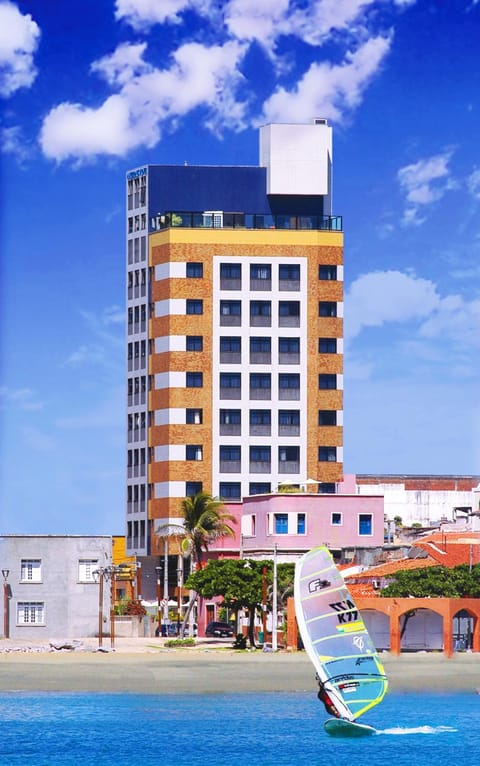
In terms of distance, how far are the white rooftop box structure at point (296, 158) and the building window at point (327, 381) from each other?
17.0 m

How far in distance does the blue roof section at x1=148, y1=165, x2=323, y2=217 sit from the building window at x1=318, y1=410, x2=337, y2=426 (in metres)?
19.0

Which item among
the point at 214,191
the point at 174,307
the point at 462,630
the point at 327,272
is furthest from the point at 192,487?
the point at 462,630

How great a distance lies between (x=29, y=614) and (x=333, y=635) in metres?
51.9

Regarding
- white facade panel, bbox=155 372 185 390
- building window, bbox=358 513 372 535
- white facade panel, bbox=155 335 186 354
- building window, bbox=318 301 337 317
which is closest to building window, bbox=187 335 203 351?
white facade panel, bbox=155 335 186 354

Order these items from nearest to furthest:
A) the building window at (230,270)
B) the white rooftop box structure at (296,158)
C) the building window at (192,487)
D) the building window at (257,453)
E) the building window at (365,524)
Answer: the building window at (365,524), the building window at (192,487), the building window at (257,453), the building window at (230,270), the white rooftop box structure at (296,158)

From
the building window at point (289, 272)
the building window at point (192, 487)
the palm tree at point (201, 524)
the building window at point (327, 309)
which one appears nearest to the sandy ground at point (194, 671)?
the palm tree at point (201, 524)

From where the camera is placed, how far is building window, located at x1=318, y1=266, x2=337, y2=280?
150875 mm

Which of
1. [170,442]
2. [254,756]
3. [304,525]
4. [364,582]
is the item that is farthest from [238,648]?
[170,442]

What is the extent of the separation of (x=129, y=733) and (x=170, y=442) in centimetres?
7427

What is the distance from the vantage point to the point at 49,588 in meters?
111

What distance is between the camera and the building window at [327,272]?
15088 cm

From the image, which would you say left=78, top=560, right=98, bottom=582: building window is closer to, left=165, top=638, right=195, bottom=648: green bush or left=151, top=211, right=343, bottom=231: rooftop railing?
left=165, top=638, right=195, bottom=648: green bush

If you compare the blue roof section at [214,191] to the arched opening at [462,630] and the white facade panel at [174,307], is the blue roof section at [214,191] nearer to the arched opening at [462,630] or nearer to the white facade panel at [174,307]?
the white facade panel at [174,307]

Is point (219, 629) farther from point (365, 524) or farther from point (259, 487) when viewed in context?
point (259, 487)
